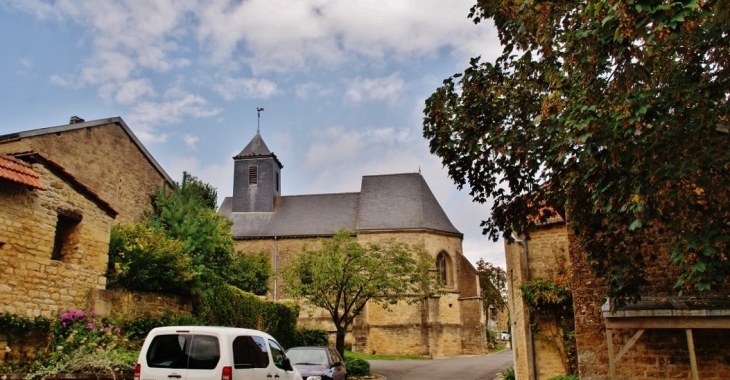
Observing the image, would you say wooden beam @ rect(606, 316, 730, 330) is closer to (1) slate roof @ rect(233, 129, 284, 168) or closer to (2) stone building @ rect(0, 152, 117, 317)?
(2) stone building @ rect(0, 152, 117, 317)

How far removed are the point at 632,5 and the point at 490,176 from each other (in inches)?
162

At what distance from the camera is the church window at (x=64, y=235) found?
41.7 feet

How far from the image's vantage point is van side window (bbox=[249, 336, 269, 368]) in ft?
27.8

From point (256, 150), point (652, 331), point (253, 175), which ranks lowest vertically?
point (652, 331)

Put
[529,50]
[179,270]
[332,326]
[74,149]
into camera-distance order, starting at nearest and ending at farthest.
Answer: [529,50] → [179,270] → [74,149] → [332,326]

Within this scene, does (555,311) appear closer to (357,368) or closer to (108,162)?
(357,368)

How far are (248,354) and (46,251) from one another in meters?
6.17

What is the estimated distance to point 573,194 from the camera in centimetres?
808

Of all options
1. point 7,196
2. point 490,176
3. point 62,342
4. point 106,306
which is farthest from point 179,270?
point 490,176

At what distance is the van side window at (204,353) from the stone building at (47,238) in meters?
5.23

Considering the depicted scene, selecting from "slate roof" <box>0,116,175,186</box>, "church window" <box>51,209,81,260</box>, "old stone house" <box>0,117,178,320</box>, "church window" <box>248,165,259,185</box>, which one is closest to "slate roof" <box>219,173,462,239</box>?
"church window" <box>248,165,259,185</box>

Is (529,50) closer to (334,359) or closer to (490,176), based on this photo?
(490,176)

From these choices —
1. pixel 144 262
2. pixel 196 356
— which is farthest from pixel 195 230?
pixel 196 356

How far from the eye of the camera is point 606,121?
6461 mm
